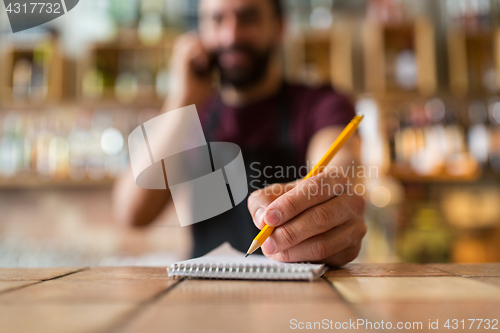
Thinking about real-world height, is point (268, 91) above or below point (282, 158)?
above

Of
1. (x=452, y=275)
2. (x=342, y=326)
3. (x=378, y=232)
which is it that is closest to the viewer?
(x=342, y=326)

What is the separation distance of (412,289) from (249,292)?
0.44ft

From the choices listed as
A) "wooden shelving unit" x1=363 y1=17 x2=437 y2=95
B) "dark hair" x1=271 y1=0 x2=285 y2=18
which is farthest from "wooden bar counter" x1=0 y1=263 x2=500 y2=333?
"wooden shelving unit" x1=363 y1=17 x2=437 y2=95

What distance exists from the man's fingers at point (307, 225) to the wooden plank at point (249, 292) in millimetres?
65

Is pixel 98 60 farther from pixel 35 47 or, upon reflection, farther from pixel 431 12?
pixel 431 12

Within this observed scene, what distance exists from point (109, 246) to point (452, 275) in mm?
1766

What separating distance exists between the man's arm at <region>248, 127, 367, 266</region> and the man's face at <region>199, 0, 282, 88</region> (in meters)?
0.79

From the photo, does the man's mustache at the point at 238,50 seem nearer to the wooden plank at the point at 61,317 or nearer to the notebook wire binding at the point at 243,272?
the notebook wire binding at the point at 243,272

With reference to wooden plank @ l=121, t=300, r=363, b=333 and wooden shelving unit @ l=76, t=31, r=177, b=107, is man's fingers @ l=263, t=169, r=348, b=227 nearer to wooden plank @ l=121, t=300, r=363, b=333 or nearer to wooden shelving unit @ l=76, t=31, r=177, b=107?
wooden plank @ l=121, t=300, r=363, b=333

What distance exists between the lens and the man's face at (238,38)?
117cm

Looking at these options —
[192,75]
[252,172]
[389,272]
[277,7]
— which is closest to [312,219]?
[389,272]

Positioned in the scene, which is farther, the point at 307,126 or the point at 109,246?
the point at 109,246

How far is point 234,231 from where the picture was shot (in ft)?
3.31

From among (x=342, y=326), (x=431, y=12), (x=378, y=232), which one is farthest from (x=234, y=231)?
(x=431, y=12)
